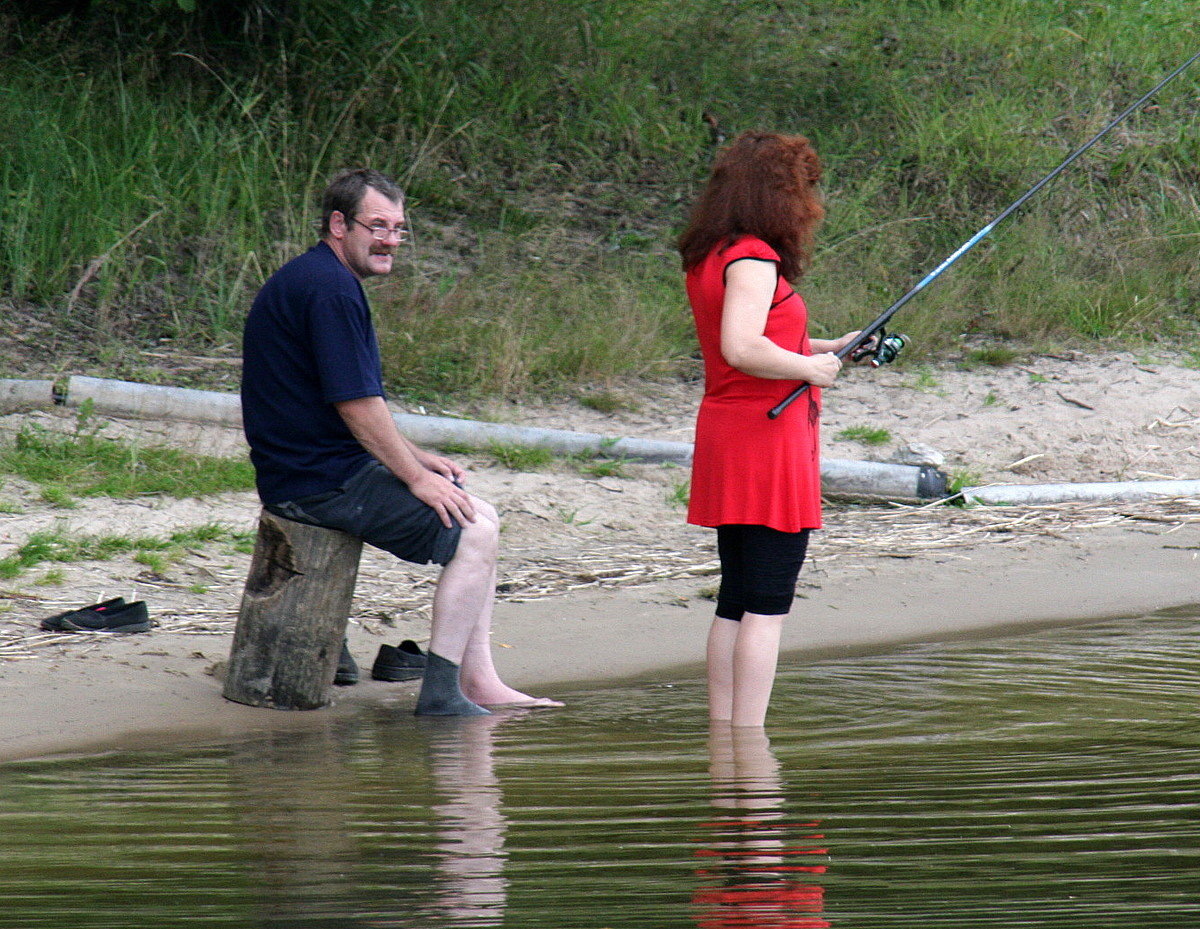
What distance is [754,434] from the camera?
4.11 metres

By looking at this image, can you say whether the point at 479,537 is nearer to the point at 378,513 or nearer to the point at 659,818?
the point at 378,513

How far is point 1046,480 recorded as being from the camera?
27.1 feet

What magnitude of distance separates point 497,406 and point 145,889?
18.1 feet

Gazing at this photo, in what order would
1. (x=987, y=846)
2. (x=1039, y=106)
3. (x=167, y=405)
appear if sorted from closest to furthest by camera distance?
(x=987, y=846) → (x=167, y=405) → (x=1039, y=106)

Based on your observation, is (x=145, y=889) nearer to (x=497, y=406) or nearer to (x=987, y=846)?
(x=987, y=846)

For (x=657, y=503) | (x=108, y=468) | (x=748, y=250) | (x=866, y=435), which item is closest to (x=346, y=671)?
(x=748, y=250)

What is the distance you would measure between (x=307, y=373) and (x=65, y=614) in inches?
49.9

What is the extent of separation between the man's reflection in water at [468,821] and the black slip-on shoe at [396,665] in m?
0.47

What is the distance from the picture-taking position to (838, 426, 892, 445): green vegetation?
833 centimetres

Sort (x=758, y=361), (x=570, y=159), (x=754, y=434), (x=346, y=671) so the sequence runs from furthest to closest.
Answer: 1. (x=570, y=159)
2. (x=346, y=671)
3. (x=754, y=434)
4. (x=758, y=361)

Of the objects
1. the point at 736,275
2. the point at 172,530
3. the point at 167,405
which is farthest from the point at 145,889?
the point at 167,405

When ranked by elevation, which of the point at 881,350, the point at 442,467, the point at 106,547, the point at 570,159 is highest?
the point at 570,159

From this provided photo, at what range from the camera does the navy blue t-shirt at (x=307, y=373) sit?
4.48 meters

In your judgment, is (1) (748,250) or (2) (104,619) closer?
(1) (748,250)
